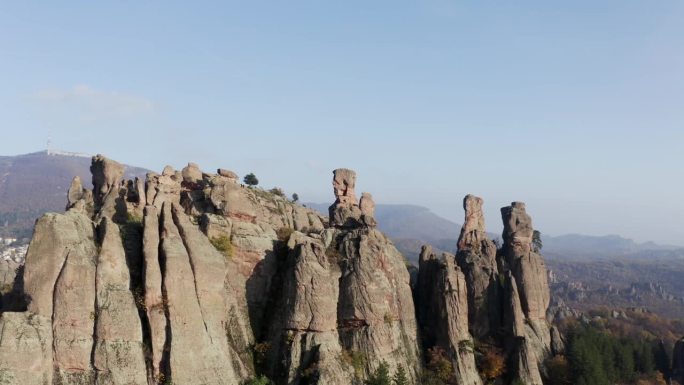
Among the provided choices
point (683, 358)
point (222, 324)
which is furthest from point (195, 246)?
point (683, 358)

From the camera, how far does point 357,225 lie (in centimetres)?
5831

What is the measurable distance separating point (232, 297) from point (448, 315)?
19.8 metres

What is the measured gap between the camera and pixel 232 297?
4541 centimetres

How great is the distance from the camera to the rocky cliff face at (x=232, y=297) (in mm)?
36531

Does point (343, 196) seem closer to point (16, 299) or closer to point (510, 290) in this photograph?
point (510, 290)

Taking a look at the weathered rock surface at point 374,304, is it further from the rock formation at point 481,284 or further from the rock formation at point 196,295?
the rock formation at point 481,284

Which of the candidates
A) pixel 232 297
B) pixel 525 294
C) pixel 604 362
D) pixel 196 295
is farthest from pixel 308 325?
pixel 604 362

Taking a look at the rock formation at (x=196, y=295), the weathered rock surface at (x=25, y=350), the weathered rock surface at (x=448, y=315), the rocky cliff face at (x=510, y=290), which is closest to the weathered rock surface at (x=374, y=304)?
the rock formation at (x=196, y=295)

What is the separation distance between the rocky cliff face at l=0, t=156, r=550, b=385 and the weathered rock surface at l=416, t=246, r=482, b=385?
13 centimetres

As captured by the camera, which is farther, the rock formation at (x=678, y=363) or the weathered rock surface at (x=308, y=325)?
the rock formation at (x=678, y=363)

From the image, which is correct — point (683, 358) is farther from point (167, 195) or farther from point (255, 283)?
point (167, 195)

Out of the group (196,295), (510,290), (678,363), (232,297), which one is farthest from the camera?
(678,363)

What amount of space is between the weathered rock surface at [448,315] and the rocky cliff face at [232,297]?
129mm

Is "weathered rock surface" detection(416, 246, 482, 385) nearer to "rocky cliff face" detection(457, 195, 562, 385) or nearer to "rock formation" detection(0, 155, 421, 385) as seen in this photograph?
"rocky cliff face" detection(457, 195, 562, 385)
